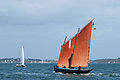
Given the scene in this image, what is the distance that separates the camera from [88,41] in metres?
67.4

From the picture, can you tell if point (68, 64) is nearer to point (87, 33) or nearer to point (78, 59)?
point (78, 59)

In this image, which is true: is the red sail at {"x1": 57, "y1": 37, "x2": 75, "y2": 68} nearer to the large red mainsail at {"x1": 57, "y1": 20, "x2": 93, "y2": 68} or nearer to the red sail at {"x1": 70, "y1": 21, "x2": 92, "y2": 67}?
the large red mainsail at {"x1": 57, "y1": 20, "x2": 93, "y2": 68}

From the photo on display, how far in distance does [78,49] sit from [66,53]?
486 cm

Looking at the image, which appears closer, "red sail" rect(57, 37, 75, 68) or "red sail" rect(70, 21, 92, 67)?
"red sail" rect(70, 21, 92, 67)

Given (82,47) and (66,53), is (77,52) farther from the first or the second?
(66,53)

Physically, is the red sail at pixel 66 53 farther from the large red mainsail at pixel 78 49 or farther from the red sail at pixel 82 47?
the red sail at pixel 82 47

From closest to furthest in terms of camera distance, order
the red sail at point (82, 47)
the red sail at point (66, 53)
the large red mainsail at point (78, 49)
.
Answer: the red sail at point (82, 47) → the large red mainsail at point (78, 49) → the red sail at point (66, 53)

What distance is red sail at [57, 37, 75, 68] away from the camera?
234ft

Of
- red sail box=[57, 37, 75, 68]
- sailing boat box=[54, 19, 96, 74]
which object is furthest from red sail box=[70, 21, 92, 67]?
red sail box=[57, 37, 75, 68]

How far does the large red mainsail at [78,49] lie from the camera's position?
67.3 metres

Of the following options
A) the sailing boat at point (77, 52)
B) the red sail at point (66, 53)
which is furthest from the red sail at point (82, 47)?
the red sail at point (66, 53)

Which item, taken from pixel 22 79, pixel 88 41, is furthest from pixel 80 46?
pixel 22 79

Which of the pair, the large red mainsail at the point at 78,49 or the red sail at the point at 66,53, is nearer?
the large red mainsail at the point at 78,49

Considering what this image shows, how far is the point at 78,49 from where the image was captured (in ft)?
227
